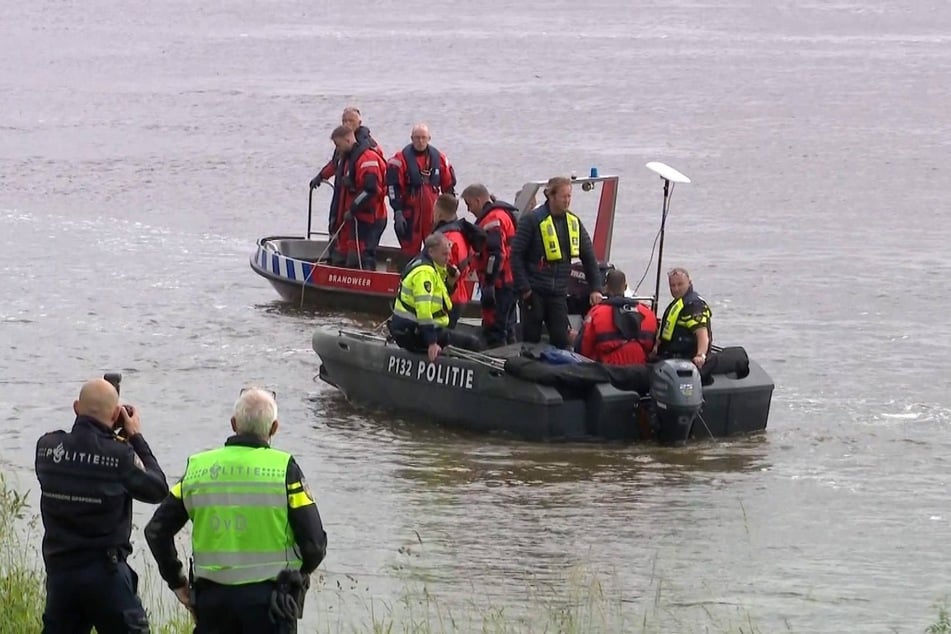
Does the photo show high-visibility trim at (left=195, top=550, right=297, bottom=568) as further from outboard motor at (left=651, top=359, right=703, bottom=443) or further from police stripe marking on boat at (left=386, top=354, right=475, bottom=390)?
police stripe marking on boat at (left=386, top=354, right=475, bottom=390)

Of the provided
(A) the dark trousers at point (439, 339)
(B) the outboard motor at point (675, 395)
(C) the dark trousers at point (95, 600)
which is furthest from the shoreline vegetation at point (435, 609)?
(A) the dark trousers at point (439, 339)

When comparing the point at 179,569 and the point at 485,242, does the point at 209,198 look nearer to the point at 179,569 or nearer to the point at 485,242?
the point at 485,242

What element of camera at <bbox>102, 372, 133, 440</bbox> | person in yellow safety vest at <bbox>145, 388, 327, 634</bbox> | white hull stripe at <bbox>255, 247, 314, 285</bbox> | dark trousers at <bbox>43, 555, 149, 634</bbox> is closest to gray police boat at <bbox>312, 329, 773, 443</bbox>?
white hull stripe at <bbox>255, 247, 314, 285</bbox>

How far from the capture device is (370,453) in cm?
1145

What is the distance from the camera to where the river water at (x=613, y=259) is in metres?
9.19

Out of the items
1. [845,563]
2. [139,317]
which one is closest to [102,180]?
[139,317]

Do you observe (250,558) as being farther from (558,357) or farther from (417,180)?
(417,180)

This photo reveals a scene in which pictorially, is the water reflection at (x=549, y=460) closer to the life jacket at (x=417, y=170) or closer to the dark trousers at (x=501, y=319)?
the dark trousers at (x=501, y=319)

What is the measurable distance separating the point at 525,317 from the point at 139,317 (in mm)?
5798

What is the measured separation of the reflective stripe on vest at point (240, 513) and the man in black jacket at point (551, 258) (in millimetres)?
6186

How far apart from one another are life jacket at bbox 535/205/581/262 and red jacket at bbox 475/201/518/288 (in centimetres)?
31

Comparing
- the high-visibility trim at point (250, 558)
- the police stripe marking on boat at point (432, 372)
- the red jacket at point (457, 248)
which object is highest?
the red jacket at point (457, 248)

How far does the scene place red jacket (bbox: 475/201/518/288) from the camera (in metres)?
11.9

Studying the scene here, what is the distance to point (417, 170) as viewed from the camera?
15.0m
